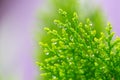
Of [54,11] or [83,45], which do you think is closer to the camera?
[83,45]

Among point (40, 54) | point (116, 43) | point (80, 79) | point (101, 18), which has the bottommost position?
point (80, 79)

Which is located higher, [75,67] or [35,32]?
[35,32]

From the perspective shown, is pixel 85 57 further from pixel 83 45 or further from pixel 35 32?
pixel 35 32

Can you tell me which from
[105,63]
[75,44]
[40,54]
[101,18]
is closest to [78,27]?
[75,44]

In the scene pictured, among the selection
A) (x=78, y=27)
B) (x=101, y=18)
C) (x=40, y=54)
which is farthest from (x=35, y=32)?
(x=78, y=27)

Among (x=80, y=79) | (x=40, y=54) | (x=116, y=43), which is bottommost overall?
(x=80, y=79)

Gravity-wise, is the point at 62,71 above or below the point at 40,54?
below

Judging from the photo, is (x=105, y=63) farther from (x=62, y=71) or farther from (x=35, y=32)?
(x=35, y=32)

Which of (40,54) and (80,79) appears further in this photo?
(40,54)
